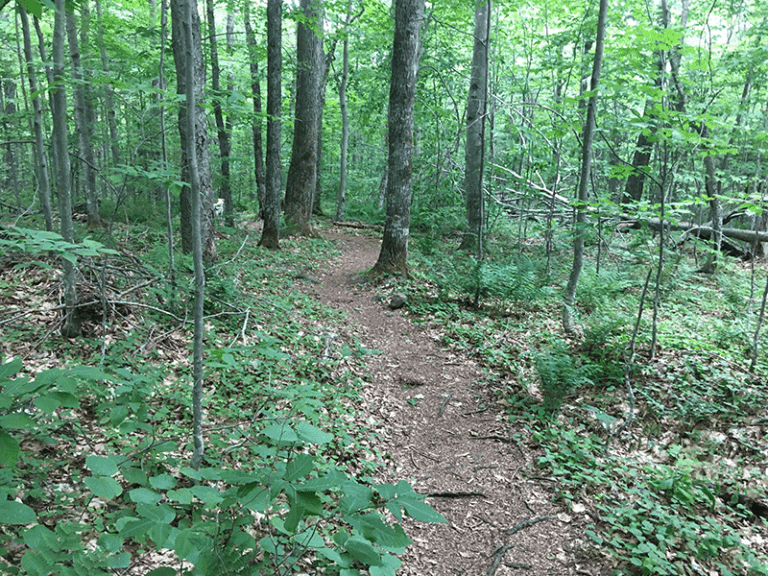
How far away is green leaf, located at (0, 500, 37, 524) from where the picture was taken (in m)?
1.47

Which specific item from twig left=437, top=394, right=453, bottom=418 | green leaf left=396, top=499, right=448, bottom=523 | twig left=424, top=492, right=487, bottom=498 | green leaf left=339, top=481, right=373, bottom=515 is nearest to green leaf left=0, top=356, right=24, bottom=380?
green leaf left=339, top=481, right=373, bottom=515

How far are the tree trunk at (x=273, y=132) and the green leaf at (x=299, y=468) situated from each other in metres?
8.94

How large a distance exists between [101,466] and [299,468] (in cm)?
79

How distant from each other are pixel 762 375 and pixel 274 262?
7.98 m

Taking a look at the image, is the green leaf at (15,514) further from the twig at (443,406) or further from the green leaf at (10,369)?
the twig at (443,406)

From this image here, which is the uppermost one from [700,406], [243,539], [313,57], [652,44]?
[313,57]

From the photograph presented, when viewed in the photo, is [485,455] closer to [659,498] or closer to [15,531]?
[659,498]

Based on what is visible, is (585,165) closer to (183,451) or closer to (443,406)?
(443,406)

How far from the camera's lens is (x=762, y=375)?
201 inches

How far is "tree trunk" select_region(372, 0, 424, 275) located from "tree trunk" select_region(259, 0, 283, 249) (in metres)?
2.95

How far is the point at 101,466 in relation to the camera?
1.69 meters

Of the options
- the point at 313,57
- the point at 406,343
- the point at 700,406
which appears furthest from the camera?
the point at 313,57

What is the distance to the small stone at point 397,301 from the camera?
7648 millimetres

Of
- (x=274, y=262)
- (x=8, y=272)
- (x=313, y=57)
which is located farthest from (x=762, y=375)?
(x=313, y=57)
